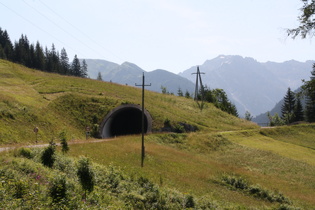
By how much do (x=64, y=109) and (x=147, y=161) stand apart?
23.0 metres

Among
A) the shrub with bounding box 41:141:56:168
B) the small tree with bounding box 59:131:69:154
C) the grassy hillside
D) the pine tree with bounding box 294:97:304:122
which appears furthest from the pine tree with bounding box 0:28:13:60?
the pine tree with bounding box 294:97:304:122

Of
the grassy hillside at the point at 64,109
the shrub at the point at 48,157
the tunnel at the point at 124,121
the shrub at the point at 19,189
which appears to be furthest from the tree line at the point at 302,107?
the tunnel at the point at 124,121

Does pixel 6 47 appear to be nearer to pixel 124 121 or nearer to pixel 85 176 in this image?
pixel 124 121

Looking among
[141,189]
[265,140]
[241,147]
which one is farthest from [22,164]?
[265,140]

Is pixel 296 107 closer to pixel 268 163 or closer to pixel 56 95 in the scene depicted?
pixel 268 163

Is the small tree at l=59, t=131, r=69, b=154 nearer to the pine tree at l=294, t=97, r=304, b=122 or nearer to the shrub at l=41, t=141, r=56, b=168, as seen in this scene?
the shrub at l=41, t=141, r=56, b=168

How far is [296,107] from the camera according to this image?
3829 inches

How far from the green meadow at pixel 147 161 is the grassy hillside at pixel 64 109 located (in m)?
0.18

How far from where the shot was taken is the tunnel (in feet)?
143

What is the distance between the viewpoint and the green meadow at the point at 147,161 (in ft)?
47.0

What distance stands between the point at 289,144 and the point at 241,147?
12.4 m

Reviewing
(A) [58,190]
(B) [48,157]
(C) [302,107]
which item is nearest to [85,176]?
(A) [58,190]

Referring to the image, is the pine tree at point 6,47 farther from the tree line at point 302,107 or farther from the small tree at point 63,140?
the tree line at point 302,107

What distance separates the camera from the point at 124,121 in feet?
166
